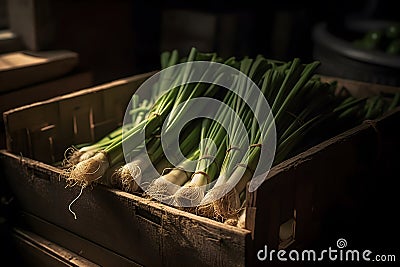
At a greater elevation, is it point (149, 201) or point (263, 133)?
point (263, 133)

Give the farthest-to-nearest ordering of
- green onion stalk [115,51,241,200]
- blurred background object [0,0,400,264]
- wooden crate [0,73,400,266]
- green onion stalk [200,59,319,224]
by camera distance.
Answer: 1. blurred background object [0,0,400,264]
2. green onion stalk [115,51,241,200]
3. green onion stalk [200,59,319,224]
4. wooden crate [0,73,400,266]

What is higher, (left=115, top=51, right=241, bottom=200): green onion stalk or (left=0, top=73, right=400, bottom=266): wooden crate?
(left=115, top=51, right=241, bottom=200): green onion stalk

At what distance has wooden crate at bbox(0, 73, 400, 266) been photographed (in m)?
1.20

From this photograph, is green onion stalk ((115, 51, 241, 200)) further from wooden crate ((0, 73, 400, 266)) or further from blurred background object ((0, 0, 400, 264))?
blurred background object ((0, 0, 400, 264))

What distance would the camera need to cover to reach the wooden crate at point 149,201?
47.3 inches

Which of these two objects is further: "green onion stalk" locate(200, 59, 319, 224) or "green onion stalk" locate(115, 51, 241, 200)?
"green onion stalk" locate(115, 51, 241, 200)

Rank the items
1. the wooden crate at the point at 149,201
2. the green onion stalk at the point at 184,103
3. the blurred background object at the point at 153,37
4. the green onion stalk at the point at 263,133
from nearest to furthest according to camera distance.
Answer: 1. the wooden crate at the point at 149,201
2. the green onion stalk at the point at 263,133
3. the green onion stalk at the point at 184,103
4. the blurred background object at the point at 153,37

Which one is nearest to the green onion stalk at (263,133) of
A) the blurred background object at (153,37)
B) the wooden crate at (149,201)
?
the wooden crate at (149,201)

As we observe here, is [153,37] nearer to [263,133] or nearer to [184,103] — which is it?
[184,103]

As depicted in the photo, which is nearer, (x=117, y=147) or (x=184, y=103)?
(x=117, y=147)

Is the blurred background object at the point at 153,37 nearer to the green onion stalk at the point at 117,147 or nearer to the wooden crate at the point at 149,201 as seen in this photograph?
the wooden crate at the point at 149,201

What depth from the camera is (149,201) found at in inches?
51.1

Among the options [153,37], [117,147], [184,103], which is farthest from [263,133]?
[153,37]

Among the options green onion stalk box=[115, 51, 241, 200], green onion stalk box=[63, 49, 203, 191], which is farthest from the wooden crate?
green onion stalk box=[115, 51, 241, 200]
